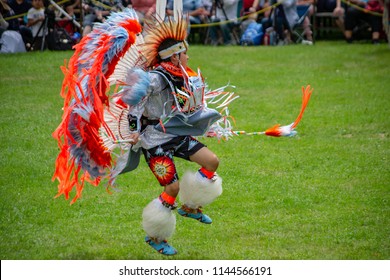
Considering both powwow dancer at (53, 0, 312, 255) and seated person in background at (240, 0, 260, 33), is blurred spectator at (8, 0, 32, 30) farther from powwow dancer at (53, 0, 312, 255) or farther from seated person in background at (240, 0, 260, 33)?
powwow dancer at (53, 0, 312, 255)

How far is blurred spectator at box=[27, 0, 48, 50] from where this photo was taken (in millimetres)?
15164

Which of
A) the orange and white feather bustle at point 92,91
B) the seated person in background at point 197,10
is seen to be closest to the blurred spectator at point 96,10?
the seated person in background at point 197,10

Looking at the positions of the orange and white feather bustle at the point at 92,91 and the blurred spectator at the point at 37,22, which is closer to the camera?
the orange and white feather bustle at the point at 92,91

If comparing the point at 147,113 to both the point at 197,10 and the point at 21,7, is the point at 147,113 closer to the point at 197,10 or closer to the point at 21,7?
the point at 21,7

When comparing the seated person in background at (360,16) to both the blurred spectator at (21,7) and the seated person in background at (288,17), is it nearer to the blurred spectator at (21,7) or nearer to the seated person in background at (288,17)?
the seated person in background at (288,17)

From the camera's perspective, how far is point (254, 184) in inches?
310

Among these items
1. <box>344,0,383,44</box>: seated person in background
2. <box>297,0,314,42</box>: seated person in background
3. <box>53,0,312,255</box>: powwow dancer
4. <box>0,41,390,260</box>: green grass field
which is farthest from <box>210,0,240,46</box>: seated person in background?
<box>53,0,312,255</box>: powwow dancer

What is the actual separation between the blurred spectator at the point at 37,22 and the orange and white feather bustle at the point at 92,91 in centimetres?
939

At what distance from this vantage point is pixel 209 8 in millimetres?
16672

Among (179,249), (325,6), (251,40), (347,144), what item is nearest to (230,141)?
(347,144)

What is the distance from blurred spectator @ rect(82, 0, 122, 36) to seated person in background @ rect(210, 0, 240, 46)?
2.05 metres

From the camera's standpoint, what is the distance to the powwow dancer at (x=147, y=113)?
5.75 m

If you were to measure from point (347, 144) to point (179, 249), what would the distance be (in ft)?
12.9

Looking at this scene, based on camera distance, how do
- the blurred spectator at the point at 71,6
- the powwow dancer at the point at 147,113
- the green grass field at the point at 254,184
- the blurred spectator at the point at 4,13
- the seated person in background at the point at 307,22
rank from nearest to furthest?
1. the powwow dancer at the point at 147,113
2. the green grass field at the point at 254,184
3. the blurred spectator at the point at 4,13
4. the blurred spectator at the point at 71,6
5. the seated person in background at the point at 307,22
